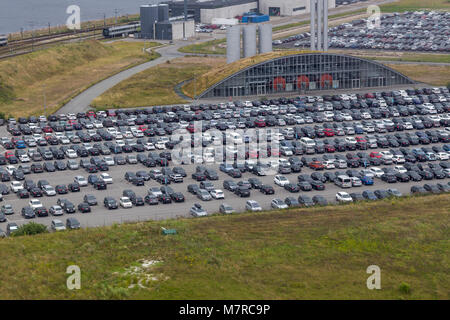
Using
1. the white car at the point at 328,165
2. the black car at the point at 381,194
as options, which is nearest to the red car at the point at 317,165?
the white car at the point at 328,165

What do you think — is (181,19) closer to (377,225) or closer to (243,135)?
(243,135)

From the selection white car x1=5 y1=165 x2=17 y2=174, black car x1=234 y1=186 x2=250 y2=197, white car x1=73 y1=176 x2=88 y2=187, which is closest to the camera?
black car x1=234 y1=186 x2=250 y2=197

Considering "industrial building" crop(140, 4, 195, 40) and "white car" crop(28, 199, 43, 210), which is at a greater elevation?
"industrial building" crop(140, 4, 195, 40)

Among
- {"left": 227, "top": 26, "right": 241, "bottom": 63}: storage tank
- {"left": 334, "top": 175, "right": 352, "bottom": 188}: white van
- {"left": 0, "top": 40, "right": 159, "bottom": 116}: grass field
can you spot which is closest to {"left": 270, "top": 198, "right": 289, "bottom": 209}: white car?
{"left": 334, "top": 175, "right": 352, "bottom": 188}: white van

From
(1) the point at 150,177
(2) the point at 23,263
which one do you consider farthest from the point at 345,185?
(2) the point at 23,263

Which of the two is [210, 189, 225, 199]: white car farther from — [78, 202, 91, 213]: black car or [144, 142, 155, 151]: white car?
[144, 142, 155, 151]: white car

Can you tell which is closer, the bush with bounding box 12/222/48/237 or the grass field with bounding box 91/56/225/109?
the bush with bounding box 12/222/48/237

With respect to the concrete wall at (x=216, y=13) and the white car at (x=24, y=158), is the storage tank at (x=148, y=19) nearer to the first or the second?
the concrete wall at (x=216, y=13)
